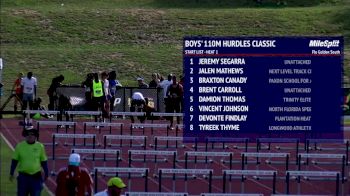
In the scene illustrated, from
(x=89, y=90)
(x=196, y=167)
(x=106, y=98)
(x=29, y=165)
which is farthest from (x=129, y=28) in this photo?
(x=29, y=165)

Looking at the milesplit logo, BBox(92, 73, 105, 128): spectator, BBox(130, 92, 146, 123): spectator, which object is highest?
the milesplit logo

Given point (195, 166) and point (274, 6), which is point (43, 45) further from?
point (195, 166)

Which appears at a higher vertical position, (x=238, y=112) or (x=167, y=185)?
(x=238, y=112)

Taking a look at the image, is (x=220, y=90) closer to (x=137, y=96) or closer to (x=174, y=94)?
(x=174, y=94)

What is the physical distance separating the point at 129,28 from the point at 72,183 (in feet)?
116

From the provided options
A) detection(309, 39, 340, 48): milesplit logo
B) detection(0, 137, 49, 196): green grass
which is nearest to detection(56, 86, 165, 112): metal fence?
detection(0, 137, 49, 196): green grass

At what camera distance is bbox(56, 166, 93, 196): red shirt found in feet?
53.0

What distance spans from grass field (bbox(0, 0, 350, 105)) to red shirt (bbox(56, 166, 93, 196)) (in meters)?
25.7

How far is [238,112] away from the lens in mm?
19781

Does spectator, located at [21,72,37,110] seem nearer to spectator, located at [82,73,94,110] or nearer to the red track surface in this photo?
spectator, located at [82,73,94,110]

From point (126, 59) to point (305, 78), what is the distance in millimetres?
26182

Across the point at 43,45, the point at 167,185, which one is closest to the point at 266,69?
the point at 167,185

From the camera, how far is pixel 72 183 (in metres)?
16.1
